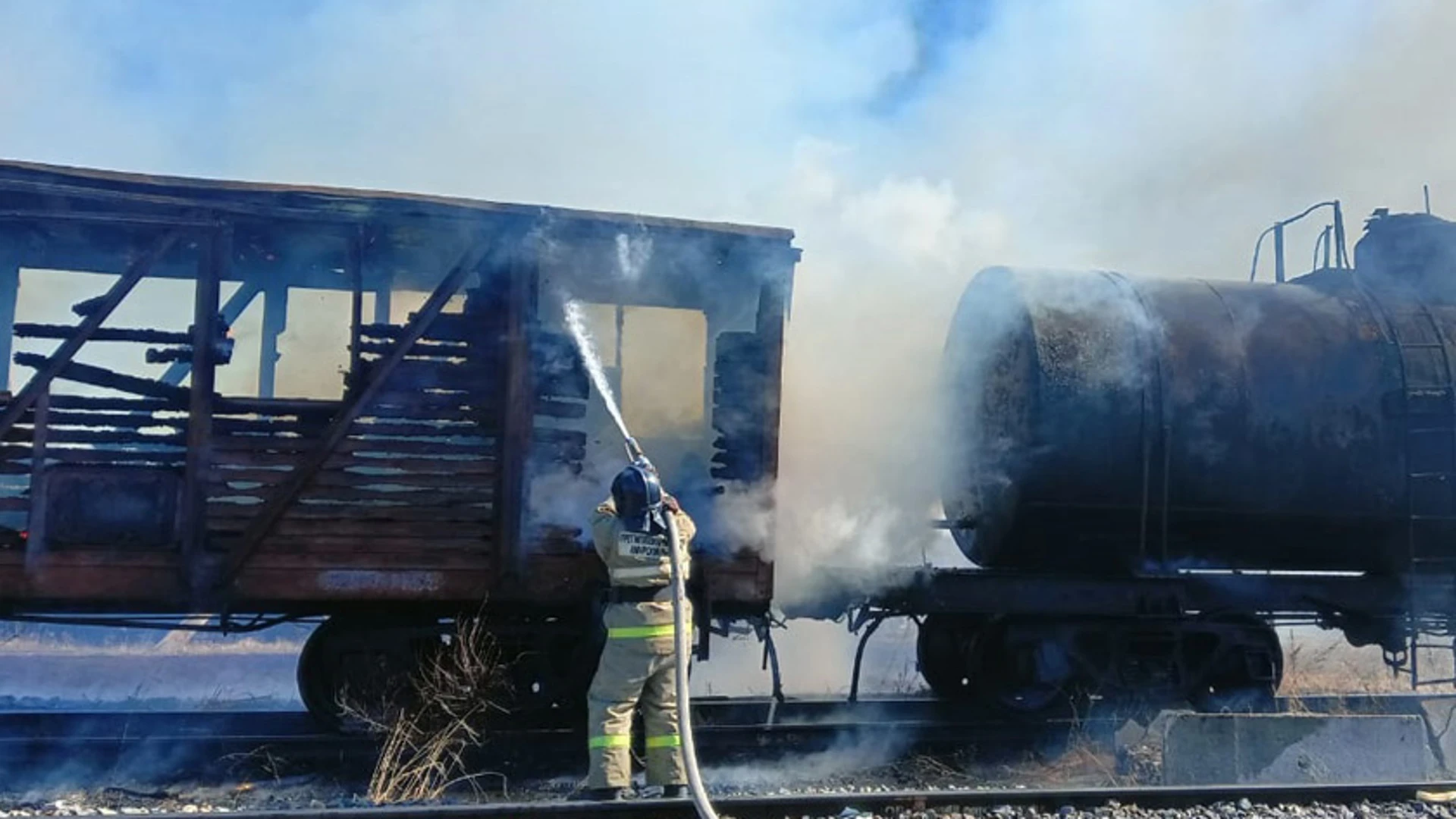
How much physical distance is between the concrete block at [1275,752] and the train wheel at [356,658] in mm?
4499

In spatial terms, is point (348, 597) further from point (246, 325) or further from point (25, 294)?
point (25, 294)

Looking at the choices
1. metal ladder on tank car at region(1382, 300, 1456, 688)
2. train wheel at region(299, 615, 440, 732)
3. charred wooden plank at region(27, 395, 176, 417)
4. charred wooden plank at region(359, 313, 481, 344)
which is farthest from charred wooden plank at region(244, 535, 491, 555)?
metal ladder on tank car at region(1382, 300, 1456, 688)

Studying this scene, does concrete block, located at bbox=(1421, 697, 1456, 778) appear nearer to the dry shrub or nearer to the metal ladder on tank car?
the metal ladder on tank car

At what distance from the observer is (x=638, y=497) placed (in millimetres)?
5523

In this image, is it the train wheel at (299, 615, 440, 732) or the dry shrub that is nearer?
the dry shrub

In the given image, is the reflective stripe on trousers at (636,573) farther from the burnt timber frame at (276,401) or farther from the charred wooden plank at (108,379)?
the charred wooden plank at (108,379)

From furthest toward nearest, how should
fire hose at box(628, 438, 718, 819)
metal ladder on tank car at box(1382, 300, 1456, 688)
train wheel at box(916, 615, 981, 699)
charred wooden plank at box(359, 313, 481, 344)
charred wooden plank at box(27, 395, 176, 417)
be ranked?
1. train wheel at box(916, 615, 981, 699)
2. metal ladder on tank car at box(1382, 300, 1456, 688)
3. charred wooden plank at box(359, 313, 481, 344)
4. charred wooden plank at box(27, 395, 176, 417)
5. fire hose at box(628, 438, 718, 819)

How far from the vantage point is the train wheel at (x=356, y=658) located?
693 centimetres

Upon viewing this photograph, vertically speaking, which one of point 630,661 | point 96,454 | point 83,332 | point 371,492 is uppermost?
point 83,332

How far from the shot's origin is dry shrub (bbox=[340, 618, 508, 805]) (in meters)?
6.11

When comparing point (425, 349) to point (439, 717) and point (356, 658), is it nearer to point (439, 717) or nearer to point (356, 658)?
point (356, 658)

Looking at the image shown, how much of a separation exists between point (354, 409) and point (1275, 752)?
18.9ft

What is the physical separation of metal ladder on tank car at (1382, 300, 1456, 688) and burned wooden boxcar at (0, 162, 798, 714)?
4657mm

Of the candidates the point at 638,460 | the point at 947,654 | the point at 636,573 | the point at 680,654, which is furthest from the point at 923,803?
the point at 947,654
